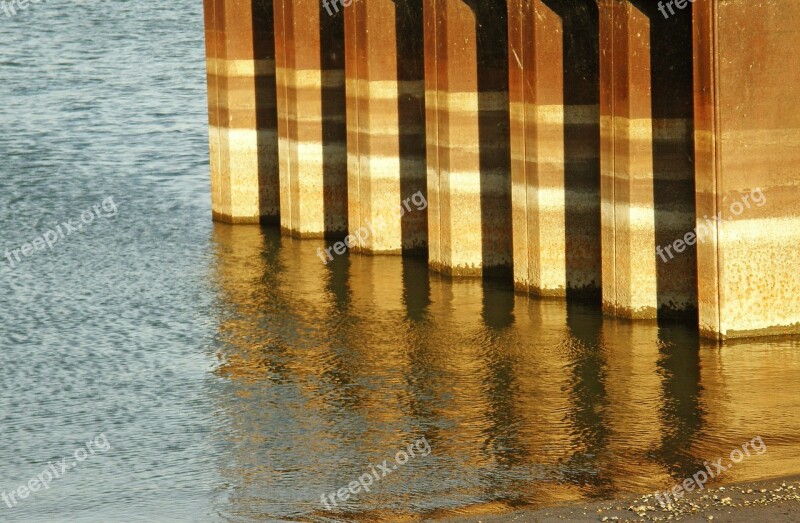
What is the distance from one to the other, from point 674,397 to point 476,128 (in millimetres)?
7021

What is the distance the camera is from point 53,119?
44.4 m

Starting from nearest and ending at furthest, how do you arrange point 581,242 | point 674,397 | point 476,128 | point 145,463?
point 145,463 → point 674,397 → point 581,242 → point 476,128

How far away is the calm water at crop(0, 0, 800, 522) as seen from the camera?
A: 50.6 ft

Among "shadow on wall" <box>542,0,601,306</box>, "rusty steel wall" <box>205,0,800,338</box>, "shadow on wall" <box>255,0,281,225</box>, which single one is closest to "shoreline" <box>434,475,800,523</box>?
"rusty steel wall" <box>205,0,800,338</box>

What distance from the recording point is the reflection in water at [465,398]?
50.1ft

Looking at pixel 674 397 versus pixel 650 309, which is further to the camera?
pixel 650 309

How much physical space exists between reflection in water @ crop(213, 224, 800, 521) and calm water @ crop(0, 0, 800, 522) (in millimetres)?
40

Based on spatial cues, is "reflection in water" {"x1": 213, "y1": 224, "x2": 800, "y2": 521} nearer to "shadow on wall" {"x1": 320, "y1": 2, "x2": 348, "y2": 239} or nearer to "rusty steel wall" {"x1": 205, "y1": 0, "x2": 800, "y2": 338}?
"rusty steel wall" {"x1": 205, "y1": 0, "x2": 800, "y2": 338}

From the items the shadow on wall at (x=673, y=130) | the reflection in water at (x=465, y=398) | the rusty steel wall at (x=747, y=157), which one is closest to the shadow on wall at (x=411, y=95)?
the reflection in water at (x=465, y=398)

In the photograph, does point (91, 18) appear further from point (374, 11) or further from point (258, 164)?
point (374, 11)

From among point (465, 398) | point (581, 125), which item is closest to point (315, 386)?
point (465, 398)

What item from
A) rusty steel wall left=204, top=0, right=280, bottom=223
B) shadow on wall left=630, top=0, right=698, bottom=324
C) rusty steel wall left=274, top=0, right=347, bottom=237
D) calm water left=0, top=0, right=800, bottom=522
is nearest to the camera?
calm water left=0, top=0, right=800, bottom=522

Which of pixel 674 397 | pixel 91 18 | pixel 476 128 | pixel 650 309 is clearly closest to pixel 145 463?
pixel 674 397

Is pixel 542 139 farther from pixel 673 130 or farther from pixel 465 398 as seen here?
pixel 465 398
